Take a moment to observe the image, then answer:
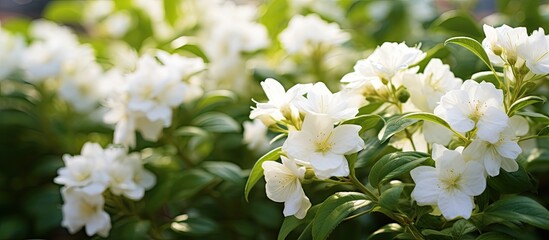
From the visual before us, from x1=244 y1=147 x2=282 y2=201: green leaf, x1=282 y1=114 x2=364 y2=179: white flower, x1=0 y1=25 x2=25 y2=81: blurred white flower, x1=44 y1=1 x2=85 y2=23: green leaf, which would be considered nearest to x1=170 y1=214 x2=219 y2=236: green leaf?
x1=244 y1=147 x2=282 y2=201: green leaf

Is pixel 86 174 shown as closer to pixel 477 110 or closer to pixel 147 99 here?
pixel 147 99

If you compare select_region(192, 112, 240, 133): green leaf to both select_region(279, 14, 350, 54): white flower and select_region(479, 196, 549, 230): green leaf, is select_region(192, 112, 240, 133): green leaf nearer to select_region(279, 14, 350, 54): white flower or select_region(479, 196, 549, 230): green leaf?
select_region(279, 14, 350, 54): white flower

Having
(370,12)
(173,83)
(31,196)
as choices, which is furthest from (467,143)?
(31,196)

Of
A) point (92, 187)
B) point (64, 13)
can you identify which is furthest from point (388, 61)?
point (64, 13)

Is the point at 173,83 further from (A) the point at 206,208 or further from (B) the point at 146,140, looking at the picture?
(A) the point at 206,208

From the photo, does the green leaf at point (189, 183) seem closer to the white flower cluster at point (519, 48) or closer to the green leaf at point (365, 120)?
the green leaf at point (365, 120)
